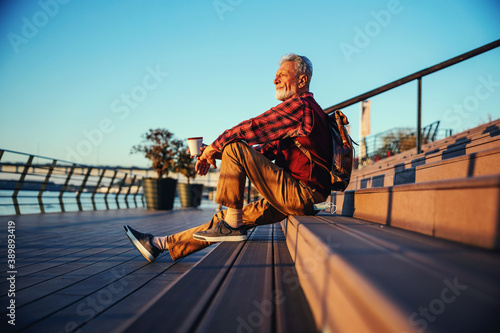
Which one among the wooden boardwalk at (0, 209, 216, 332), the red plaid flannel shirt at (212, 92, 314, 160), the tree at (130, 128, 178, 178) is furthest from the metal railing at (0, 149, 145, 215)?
the red plaid flannel shirt at (212, 92, 314, 160)

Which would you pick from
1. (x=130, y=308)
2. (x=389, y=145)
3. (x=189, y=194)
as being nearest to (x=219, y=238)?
(x=130, y=308)

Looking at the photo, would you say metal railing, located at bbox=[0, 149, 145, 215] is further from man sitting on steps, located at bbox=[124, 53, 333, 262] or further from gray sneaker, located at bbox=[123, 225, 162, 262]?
man sitting on steps, located at bbox=[124, 53, 333, 262]

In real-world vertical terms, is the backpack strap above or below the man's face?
below

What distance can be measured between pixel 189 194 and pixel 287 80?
7.91m

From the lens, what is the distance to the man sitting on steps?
1574 mm

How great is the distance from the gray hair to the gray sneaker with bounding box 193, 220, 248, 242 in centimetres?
114

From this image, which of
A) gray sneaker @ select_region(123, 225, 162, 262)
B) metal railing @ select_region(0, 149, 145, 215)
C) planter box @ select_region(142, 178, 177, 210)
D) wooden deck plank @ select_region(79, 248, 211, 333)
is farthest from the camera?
planter box @ select_region(142, 178, 177, 210)

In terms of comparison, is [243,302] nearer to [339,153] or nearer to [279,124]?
[279,124]

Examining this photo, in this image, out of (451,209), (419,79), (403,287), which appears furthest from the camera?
(419,79)

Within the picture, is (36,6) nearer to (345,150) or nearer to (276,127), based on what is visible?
(276,127)

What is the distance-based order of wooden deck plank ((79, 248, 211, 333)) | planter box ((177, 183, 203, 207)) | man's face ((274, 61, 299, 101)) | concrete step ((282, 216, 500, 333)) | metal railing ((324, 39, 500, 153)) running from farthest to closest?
planter box ((177, 183, 203, 207)), metal railing ((324, 39, 500, 153)), man's face ((274, 61, 299, 101)), wooden deck plank ((79, 248, 211, 333)), concrete step ((282, 216, 500, 333))

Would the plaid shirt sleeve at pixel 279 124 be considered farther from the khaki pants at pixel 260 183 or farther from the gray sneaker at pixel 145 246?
the gray sneaker at pixel 145 246

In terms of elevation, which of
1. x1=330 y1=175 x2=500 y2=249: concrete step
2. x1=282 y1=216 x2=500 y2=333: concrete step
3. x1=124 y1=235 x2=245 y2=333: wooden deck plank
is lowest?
x1=124 y1=235 x2=245 y2=333: wooden deck plank

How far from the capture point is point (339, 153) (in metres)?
1.65
